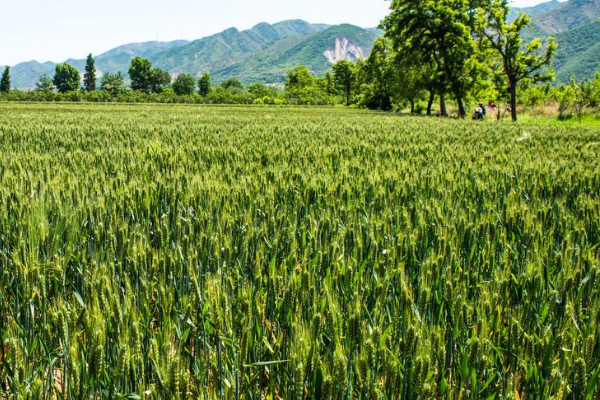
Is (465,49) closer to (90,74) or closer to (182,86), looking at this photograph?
(182,86)

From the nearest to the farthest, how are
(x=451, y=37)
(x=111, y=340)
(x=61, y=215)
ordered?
(x=111, y=340) → (x=61, y=215) → (x=451, y=37)

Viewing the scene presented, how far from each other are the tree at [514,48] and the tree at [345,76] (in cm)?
7161

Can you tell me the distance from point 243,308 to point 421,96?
185 ft

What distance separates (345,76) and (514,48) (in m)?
78.1

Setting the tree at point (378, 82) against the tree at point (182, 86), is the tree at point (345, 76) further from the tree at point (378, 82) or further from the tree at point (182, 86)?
the tree at point (182, 86)

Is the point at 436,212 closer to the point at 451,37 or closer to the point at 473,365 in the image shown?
the point at 473,365

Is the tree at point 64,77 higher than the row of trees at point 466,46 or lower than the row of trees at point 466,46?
higher

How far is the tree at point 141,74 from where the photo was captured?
13812 cm

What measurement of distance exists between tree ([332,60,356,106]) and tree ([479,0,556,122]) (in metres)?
71.6

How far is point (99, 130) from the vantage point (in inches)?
537

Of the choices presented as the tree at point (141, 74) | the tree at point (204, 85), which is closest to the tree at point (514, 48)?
the tree at point (204, 85)

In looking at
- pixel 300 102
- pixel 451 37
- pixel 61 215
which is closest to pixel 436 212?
pixel 61 215

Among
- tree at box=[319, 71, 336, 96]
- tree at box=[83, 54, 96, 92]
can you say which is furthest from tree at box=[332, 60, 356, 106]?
tree at box=[83, 54, 96, 92]

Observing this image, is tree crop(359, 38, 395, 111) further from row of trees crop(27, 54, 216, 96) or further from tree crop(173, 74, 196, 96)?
tree crop(173, 74, 196, 96)
